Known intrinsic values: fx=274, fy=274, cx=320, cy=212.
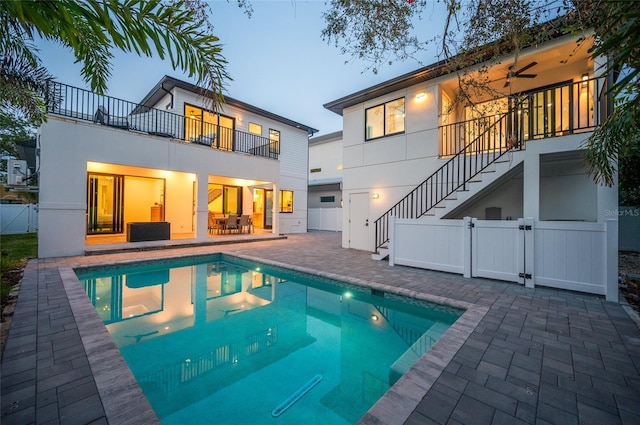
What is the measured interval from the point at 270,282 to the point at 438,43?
5.81 metres

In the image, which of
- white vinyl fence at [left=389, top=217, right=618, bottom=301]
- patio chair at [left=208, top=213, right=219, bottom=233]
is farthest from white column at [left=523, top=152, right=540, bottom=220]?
patio chair at [left=208, top=213, right=219, bottom=233]

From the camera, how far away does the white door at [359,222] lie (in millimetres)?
9812

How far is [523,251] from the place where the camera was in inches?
207

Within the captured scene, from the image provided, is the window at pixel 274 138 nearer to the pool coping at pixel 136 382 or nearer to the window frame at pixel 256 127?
the window frame at pixel 256 127

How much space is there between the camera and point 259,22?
4309 mm

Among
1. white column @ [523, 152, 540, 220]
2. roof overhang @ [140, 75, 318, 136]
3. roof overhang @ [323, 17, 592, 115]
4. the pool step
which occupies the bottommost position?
the pool step

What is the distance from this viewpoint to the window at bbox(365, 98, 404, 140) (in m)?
9.20

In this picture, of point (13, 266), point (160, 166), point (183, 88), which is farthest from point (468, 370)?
point (183, 88)

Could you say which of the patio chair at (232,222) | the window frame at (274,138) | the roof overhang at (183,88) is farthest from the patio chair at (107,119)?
the window frame at (274,138)

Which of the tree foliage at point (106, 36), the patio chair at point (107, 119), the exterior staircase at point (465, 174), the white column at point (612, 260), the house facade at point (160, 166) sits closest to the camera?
the tree foliage at point (106, 36)

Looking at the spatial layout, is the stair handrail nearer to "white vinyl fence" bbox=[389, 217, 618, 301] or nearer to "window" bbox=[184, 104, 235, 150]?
"white vinyl fence" bbox=[389, 217, 618, 301]

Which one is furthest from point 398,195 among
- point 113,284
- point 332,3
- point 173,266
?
point 113,284

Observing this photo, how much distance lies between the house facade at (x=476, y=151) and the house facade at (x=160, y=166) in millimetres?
5123

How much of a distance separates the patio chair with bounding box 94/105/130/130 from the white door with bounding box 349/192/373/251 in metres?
8.10
